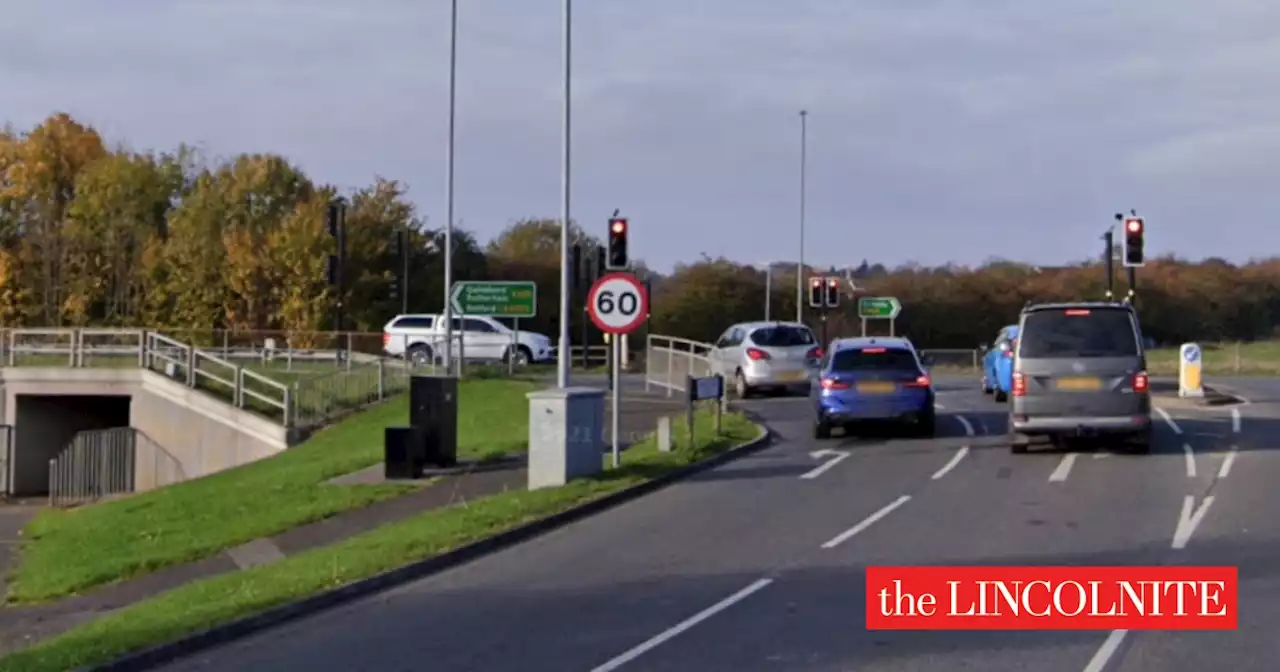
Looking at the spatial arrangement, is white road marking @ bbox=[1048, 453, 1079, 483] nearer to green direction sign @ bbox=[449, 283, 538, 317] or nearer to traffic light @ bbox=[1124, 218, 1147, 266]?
traffic light @ bbox=[1124, 218, 1147, 266]

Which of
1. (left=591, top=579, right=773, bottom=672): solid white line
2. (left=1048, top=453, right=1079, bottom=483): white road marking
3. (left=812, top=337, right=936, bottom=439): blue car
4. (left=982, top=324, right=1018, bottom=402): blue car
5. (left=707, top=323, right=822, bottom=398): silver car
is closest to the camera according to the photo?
(left=591, top=579, right=773, bottom=672): solid white line

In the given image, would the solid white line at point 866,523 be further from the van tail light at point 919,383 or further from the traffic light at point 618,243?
the traffic light at point 618,243

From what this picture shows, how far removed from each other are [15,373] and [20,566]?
749 inches

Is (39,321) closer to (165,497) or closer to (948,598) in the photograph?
(165,497)

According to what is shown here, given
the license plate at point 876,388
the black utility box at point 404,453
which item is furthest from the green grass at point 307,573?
the license plate at point 876,388

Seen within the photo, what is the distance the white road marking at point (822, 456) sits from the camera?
768 inches

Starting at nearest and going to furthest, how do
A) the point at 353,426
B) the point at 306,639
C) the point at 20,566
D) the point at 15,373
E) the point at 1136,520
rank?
the point at 306,639 → the point at 1136,520 → the point at 20,566 → the point at 353,426 → the point at 15,373

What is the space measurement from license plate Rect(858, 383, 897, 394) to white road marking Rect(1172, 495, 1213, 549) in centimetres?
704

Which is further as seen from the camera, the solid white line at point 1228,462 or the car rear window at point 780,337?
the car rear window at point 780,337

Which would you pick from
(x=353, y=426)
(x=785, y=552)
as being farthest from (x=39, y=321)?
(x=785, y=552)

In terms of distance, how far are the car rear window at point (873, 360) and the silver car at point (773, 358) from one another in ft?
27.8

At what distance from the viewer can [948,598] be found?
36.9 ft

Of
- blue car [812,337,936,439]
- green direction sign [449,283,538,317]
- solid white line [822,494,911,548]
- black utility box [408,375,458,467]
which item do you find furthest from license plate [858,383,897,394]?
green direction sign [449,283,538,317]

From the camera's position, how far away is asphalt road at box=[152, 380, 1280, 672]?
31.7ft
